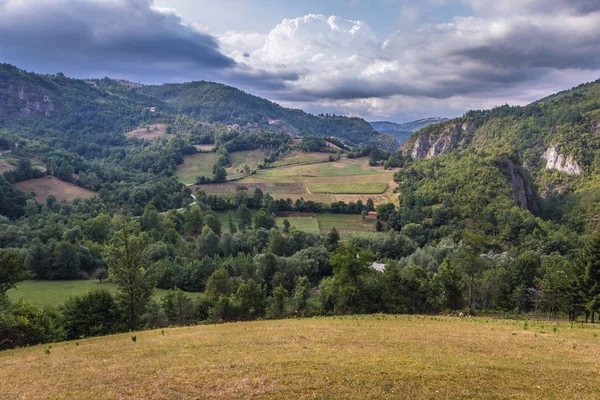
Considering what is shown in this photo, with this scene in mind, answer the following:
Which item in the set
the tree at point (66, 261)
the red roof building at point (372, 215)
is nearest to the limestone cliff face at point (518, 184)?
the red roof building at point (372, 215)

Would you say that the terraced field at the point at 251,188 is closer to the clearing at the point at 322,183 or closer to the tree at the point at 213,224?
the clearing at the point at 322,183

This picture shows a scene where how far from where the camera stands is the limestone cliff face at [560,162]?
535 ft

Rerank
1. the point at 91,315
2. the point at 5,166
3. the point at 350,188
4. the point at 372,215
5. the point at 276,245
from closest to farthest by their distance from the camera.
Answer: the point at 91,315, the point at 276,245, the point at 372,215, the point at 5,166, the point at 350,188

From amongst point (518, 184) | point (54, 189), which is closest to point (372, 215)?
point (518, 184)

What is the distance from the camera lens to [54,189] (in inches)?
5325

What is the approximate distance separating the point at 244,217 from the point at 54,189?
274 ft

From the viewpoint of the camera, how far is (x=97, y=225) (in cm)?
9775

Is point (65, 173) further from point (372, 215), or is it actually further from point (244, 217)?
point (372, 215)

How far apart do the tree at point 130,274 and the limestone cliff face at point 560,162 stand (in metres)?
197

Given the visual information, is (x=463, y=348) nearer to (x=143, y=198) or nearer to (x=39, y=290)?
(x=39, y=290)

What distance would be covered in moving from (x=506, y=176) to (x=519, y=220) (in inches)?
1380

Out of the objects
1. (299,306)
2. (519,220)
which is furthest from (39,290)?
(519,220)

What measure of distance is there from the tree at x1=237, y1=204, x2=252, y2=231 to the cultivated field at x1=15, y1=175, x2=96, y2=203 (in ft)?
219

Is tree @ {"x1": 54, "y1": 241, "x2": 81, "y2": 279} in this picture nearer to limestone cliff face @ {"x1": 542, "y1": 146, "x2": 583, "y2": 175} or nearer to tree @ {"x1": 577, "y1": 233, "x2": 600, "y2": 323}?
tree @ {"x1": 577, "y1": 233, "x2": 600, "y2": 323}
